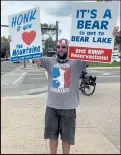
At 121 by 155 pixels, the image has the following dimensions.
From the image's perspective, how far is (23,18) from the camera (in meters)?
4.85

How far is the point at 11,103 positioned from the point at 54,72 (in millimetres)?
6268

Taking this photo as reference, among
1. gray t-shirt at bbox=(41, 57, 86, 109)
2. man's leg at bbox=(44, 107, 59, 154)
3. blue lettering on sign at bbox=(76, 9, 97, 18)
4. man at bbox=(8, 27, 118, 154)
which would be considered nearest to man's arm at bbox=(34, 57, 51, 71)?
man at bbox=(8, 27, 118, 154)

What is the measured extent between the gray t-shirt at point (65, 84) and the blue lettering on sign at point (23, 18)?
0.76 metres

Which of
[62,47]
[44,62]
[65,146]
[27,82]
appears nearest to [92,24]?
[62,47]

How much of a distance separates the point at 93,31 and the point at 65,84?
0.78 m

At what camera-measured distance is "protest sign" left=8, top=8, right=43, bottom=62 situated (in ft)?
15.6

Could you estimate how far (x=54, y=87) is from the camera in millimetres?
4492

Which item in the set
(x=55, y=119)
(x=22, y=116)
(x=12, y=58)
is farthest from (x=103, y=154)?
(x=22, y=116)

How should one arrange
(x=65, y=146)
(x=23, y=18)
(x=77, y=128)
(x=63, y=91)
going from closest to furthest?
(x=63, y=91)
(x=65, y=146)
(x=23, y=18)
(x=77, y=128)

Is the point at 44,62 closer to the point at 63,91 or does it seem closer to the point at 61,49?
the point at 61,49

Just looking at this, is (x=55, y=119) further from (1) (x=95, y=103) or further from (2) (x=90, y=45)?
(1) (x=95, y=103)

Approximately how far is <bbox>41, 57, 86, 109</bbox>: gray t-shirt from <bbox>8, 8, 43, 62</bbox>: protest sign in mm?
463

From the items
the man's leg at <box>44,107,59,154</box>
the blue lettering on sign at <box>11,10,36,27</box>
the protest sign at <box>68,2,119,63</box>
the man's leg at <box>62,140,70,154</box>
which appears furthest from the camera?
the blue lettering on sign at <box>11,10,36,27</box>

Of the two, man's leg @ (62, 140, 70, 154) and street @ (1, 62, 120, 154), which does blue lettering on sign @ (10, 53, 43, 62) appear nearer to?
man's leg @ (62, 140, 70, 154)
